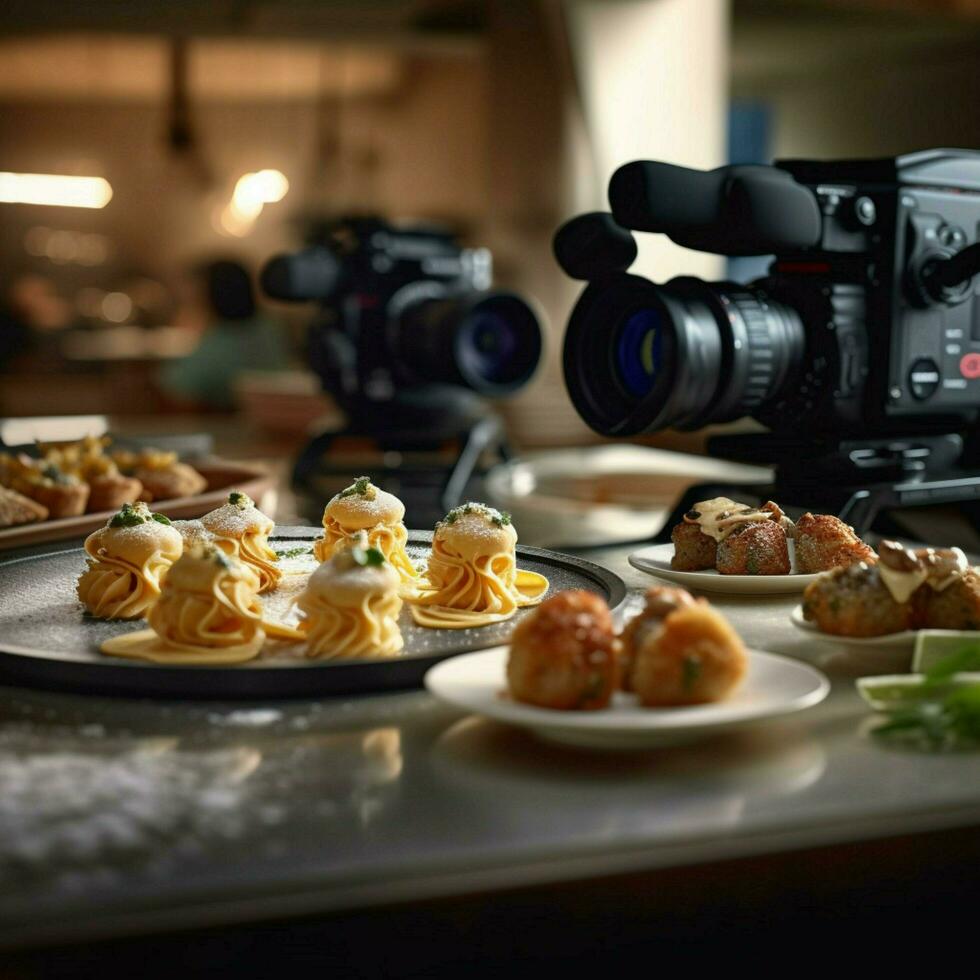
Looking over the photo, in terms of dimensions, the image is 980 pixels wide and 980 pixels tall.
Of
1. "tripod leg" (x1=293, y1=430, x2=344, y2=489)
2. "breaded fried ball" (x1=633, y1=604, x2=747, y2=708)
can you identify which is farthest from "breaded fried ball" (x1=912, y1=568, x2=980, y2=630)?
"tripod leg" (x1=293, y1=430, x2=344, y2=489)

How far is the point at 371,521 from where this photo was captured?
41.3 inches

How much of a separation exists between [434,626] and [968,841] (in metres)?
0.39

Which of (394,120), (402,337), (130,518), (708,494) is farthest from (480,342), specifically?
(394,120)

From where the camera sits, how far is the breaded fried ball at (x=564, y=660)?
26.7 inches

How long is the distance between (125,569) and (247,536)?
0.11 metres

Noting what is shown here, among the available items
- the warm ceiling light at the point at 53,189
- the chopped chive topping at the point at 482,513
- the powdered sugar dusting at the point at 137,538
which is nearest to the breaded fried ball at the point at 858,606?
the chopped chive topping at the point at 482,513

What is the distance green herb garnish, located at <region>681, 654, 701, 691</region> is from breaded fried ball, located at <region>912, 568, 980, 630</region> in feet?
0.84

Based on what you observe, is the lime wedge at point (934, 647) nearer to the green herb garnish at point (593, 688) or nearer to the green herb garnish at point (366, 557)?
the green herb garnish at point (593, 688)

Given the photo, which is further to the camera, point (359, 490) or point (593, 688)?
point (359, 490)

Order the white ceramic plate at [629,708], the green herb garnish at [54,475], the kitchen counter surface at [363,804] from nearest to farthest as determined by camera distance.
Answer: the kitchen counter surface at [363,804] < the white ceramic plate at [629,708] < the green herb garnish at [54,475]

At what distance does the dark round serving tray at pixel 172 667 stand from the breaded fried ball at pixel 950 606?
0.67ft

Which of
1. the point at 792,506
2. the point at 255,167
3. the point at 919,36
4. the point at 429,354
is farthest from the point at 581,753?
the point at 255,167

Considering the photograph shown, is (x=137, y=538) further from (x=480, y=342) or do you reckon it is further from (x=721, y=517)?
(x=480, y=342)

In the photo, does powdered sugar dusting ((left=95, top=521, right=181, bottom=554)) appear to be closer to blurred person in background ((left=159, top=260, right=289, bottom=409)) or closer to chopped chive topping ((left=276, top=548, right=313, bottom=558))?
chopped chive topping ((left=276, top=548, right=313, bottom=558))
